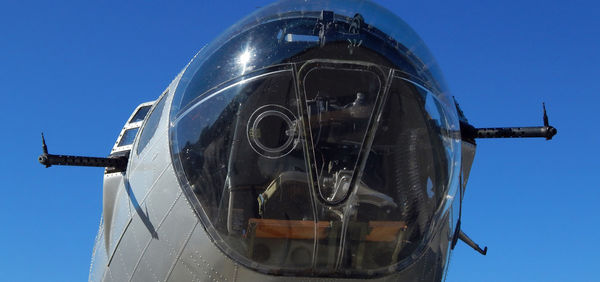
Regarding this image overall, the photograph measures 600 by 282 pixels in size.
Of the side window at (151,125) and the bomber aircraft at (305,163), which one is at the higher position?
the side window at (151,125)

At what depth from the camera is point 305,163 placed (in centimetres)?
611

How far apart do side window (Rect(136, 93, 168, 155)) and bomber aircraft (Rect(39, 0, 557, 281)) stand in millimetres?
476

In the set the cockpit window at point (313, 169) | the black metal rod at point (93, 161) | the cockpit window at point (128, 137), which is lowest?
the cockpit window at point (313, 169)

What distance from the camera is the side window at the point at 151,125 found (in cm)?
726

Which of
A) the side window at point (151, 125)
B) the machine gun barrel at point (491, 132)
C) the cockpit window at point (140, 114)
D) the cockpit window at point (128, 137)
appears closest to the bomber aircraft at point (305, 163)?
the side window at point (151, 125)

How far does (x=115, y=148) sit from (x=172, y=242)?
2.22 meters

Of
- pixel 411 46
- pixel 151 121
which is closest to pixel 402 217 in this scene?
pixel 411 46

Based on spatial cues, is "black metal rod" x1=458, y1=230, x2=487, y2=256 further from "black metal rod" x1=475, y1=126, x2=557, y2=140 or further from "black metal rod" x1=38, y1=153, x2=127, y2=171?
"black metal rod" x1=38, y1=153, x2=127, y2=171

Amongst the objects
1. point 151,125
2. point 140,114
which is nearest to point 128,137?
point 140,114

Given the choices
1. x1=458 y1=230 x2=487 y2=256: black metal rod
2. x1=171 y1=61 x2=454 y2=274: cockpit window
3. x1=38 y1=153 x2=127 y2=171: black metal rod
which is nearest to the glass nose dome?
x1=171 y1=61 x2=454 y2=274: cockpit window

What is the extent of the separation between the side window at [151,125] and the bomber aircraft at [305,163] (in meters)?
0.48

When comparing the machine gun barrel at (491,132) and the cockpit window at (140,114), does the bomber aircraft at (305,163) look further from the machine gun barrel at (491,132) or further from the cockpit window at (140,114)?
the cockpit window at (140,114)

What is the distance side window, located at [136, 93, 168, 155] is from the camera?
23.8 feet

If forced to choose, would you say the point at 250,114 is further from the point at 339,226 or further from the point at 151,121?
the point at 151,121
